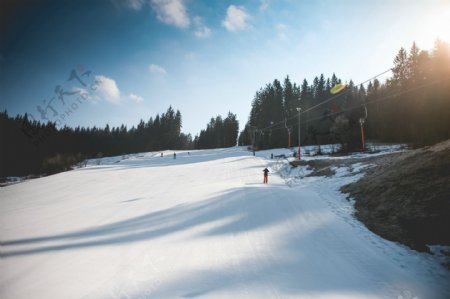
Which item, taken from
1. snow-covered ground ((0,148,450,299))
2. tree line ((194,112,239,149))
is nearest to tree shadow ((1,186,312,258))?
snow-covered ground ((0,148,450,299))

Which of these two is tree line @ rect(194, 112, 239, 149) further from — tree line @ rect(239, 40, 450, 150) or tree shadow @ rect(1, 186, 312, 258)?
tree shadow @ rect(1, 186, 312, 258)

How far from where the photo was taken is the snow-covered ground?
4.30m

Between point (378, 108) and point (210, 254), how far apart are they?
66.6 meters

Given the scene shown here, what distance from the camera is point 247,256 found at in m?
5.58

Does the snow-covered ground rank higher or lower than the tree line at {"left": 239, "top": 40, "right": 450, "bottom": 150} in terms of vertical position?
lower

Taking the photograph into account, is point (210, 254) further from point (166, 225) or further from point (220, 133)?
point (220, 133)

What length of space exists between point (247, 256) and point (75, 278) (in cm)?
409

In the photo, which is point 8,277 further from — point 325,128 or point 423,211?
point 325,128

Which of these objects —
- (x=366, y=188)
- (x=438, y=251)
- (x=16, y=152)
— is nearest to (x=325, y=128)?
(x=366, y=188)

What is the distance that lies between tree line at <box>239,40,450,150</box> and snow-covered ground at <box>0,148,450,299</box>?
34.0 ft

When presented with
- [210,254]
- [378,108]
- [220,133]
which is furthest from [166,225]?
[220,133]

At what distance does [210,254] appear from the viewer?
5.70 metres

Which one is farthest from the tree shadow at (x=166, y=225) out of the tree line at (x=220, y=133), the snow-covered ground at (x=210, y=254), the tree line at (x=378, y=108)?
the tree line at (x=220, y=133)

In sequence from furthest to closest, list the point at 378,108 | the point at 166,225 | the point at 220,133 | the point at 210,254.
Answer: the point at 220,133 < the point at 378,108 < the point at 166,225 < the point at 210,254
